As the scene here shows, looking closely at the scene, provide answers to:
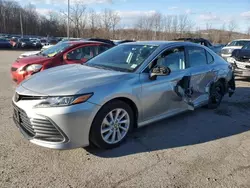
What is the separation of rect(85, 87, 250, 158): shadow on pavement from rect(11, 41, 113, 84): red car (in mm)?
3043

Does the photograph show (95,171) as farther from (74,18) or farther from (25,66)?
(74,18)

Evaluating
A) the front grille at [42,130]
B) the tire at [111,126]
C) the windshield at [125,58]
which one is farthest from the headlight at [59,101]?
the windshield at [125,58]

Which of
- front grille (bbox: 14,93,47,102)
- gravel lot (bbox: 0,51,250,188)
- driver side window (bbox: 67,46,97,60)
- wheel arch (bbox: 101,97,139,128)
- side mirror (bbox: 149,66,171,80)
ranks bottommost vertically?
gravel lot (bbox: 0,51,250,188)

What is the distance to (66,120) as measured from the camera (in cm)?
267

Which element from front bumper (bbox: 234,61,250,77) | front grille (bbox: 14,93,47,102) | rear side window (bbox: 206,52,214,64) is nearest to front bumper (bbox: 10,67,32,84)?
front grille (bbox: 14,93,47,102)

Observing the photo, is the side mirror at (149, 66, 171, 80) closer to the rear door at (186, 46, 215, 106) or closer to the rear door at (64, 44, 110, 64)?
the rear door at (186, 46, 215, 106)

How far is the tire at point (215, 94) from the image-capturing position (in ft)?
16.5

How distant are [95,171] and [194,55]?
2978 mm

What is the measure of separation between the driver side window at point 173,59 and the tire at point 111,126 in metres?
1.02

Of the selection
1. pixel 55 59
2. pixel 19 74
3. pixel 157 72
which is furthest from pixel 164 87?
pixel 19 74

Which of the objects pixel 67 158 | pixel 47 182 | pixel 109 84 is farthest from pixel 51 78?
pixel 47 182

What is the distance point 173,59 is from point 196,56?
780 mm

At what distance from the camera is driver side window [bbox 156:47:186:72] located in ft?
12.5

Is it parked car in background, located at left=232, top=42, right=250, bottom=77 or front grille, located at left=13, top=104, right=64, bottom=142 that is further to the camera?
parked car in background, located at left=232, top=42, right=250, bottom=77
